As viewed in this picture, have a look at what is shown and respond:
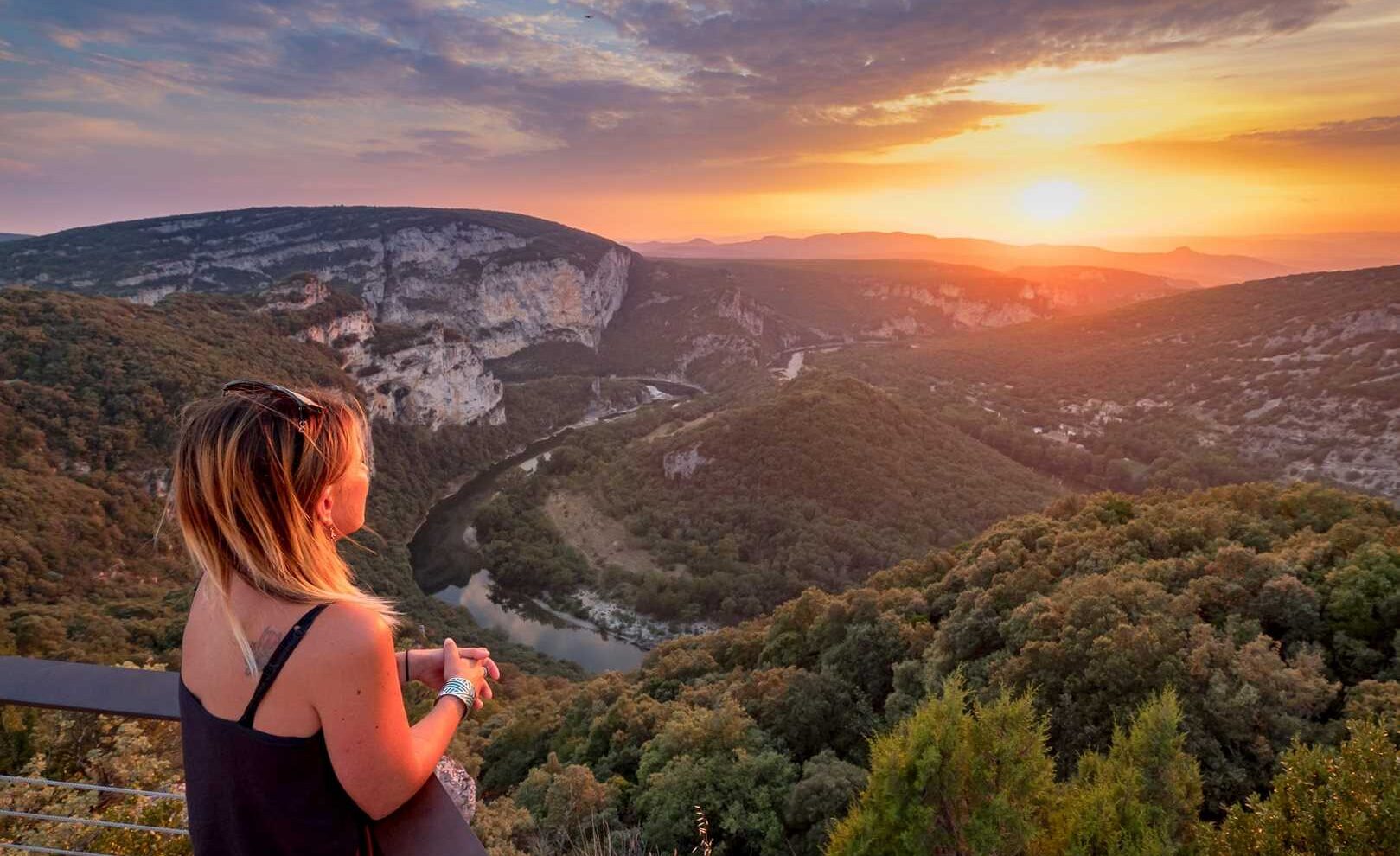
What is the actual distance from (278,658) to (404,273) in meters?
147

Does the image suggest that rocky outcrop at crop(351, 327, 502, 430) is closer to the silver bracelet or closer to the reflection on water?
the reflection on water

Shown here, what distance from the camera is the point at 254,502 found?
1757mm

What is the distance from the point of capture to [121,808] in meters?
4.09

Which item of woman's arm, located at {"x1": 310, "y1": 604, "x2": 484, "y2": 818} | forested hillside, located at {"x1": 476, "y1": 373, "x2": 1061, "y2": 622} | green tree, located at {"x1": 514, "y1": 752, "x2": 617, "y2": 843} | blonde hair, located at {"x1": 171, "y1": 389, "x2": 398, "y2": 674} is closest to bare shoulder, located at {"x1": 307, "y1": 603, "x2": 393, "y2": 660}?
woman's arm, located at {"x1": 310, "y1": 604, "x2": 484, "y2": 818}

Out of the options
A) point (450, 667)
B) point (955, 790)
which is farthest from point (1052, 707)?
point (450, 667)

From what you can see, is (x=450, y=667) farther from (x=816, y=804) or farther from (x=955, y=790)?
Result: (x=816, y=804)

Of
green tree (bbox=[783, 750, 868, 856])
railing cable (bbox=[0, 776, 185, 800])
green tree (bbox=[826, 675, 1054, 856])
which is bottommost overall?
green tree (bbox=[783, 750, 868, 856])

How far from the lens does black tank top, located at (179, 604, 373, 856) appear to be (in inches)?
62.4

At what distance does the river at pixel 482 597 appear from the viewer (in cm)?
4484

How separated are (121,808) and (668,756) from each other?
12.2 metres

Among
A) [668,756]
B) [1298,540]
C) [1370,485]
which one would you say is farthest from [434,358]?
[1370,485]

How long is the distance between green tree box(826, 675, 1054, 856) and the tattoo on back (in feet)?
26.3

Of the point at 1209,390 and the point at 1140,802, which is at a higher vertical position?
the point at 1140,802

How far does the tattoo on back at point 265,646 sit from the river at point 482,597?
143 ft
